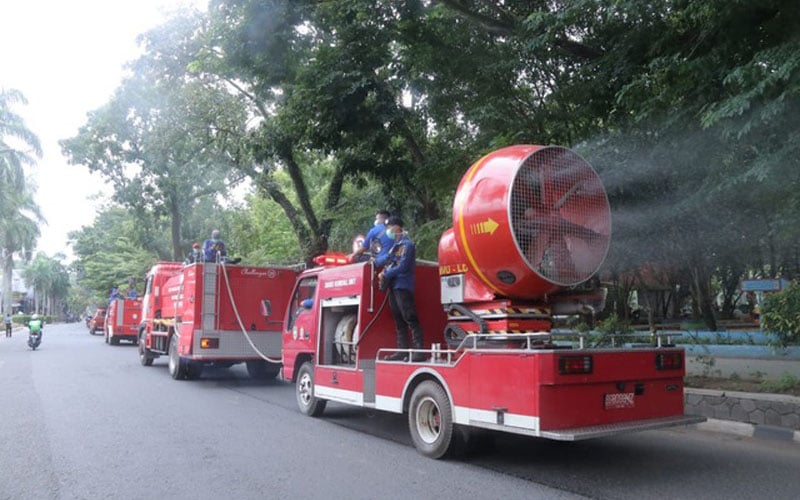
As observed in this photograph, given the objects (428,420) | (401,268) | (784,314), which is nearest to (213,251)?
(401,268)

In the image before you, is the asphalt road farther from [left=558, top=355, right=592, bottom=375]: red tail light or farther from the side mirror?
the side mirror

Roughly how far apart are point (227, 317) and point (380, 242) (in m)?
5.88

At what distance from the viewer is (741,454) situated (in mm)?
6887

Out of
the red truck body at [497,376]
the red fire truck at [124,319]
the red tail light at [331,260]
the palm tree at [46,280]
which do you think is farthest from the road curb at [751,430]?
the palm tree at [46,280]

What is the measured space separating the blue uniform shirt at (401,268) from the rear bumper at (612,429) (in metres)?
2.75

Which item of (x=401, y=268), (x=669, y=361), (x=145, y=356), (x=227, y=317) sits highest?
(x=401, y=268)

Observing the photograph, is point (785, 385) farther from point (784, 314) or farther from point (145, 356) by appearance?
point (145, 356)

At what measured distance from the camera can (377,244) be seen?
8.45 m

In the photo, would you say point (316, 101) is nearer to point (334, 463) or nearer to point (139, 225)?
point (334, 463)

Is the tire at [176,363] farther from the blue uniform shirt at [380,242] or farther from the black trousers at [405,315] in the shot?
the black trousers at [405,315]

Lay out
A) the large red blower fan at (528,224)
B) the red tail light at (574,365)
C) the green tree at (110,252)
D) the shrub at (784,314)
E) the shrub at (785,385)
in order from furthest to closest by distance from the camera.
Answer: the green tree at (110,252) < the shrub at (784,314) < the shrub at (785,385) < the large red blower fan at (528,224) < the red tail light at (574,365)

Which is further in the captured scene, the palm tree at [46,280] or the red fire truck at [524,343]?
the palm tree at [46,280]

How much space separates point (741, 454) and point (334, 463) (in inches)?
170

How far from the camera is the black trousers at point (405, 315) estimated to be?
772 centimetres
